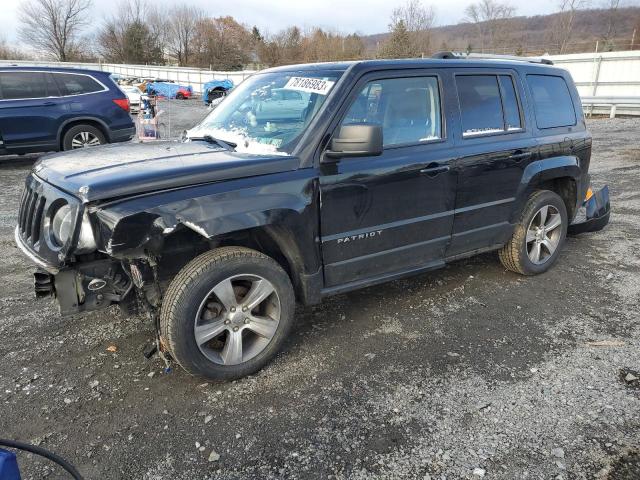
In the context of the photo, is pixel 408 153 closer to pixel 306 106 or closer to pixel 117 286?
pixel 306 106

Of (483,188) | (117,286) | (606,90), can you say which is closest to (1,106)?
(117,286)

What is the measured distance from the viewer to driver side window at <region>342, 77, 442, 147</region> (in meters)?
3.40

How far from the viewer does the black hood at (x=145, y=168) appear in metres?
2.62

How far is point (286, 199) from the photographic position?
3.00 meters

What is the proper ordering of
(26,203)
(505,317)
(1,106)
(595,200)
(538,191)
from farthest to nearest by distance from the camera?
(1,106) → (595,200) → (538,191) → (505,317) → (26,203)

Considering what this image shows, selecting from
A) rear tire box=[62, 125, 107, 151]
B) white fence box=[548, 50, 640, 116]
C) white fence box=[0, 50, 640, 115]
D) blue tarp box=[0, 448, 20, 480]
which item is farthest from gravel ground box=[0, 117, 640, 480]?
white fence box=[548, 50, 640, 116]

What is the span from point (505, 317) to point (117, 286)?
2.89m

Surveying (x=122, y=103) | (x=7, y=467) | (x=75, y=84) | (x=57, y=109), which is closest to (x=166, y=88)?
(x=122, y=103)

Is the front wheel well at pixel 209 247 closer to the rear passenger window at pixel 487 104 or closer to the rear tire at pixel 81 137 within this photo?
the rear passenger window at pixel 487 104

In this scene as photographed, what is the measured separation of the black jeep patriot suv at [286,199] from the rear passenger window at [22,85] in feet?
23.5

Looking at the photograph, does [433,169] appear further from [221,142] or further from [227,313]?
[227,313]

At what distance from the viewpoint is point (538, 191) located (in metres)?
4.59

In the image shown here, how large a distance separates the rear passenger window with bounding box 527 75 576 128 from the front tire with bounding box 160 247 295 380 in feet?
9.72

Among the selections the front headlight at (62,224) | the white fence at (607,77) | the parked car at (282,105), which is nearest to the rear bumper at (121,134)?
the parked car at (282,105)
